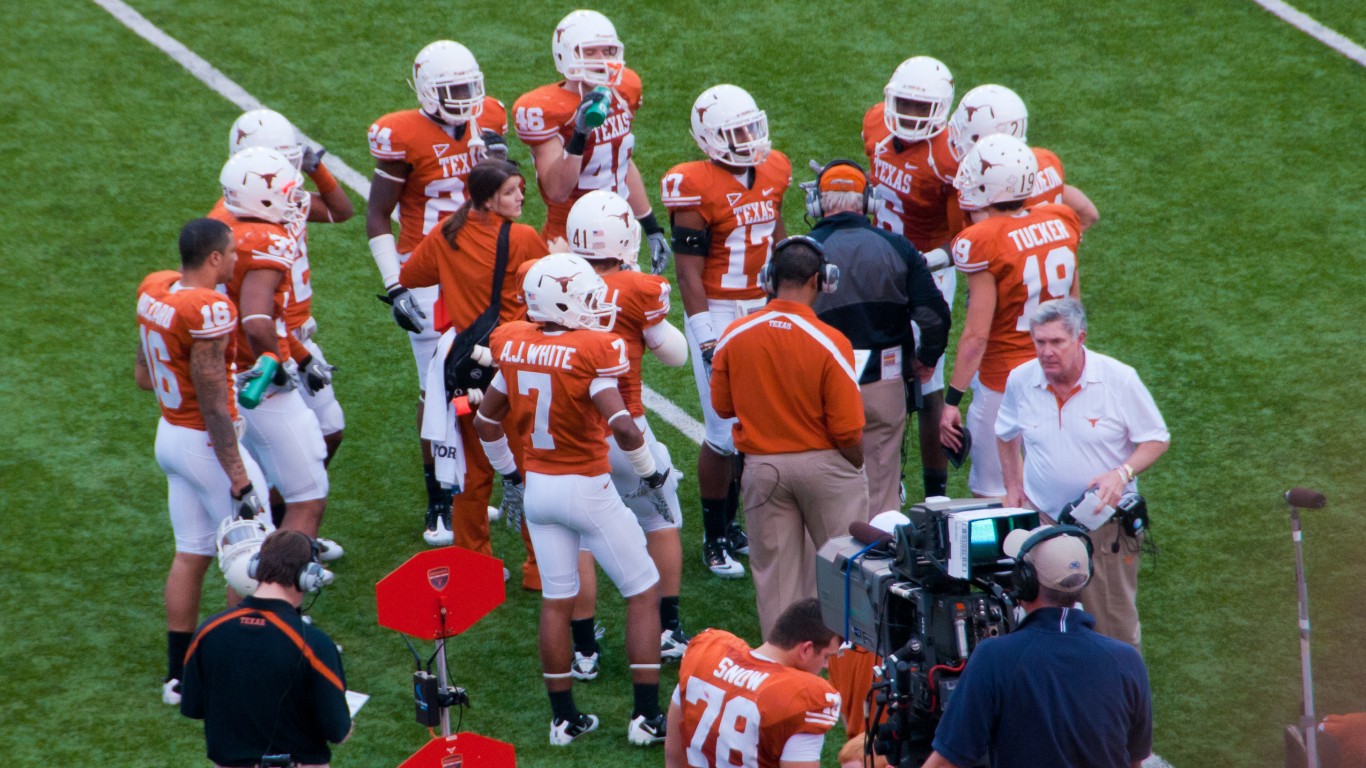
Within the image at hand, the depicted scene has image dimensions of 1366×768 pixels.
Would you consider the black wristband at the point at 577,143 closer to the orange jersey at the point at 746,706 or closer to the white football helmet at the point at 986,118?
the white football helmet at the point at 986,118

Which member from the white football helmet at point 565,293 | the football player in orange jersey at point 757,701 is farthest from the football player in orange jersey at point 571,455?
the football player in orange jersey at point 757,701

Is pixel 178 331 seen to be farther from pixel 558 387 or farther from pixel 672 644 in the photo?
pixel 672 644

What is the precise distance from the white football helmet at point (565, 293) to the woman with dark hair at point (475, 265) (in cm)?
88

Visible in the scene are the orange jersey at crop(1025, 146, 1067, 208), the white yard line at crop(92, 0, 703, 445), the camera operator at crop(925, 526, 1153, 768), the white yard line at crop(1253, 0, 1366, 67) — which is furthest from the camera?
the white yard line at crop(1253, 0, 1366, 67)

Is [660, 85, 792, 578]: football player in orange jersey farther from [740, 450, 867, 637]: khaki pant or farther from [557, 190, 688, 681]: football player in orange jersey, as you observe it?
[740, 450, 867, 637]: khaki pant

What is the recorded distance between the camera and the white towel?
6766 mm

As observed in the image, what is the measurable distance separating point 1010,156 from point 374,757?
3.36 m

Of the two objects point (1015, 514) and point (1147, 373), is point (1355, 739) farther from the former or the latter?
point (1147, 373)

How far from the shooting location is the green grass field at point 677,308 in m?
6.33

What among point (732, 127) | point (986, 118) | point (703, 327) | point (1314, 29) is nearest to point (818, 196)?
point (732, 127)

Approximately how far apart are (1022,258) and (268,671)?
331 cm

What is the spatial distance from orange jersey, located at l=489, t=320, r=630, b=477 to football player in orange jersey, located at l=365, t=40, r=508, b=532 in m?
1.65

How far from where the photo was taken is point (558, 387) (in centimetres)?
555

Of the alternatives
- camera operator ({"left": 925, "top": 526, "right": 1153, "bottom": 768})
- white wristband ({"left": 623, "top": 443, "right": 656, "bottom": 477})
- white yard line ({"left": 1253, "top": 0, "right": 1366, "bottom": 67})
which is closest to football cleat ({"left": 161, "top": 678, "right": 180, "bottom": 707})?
white wristband ({"left": 623, "top": 443, "right": 656, "bottom": 477})
